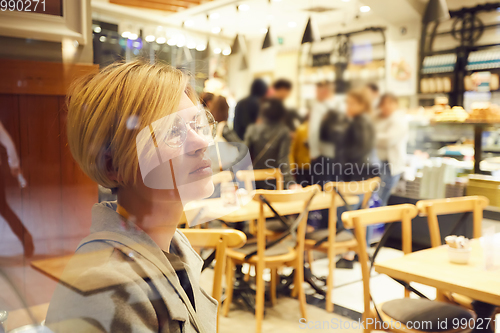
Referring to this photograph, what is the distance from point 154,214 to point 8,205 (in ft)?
1.33

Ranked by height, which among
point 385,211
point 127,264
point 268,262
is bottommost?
point 268,262

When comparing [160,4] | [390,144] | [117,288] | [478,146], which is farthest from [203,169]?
[390,144]

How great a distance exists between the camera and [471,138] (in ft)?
6.26

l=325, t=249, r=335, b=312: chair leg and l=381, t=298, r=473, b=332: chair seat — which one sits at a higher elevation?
l=381, t=298, r=473, b=332: chair seat

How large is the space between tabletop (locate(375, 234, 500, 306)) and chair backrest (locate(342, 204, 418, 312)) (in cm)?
18

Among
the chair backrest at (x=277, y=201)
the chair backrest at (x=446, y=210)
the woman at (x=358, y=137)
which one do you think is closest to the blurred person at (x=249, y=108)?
the chair backrest at (x=277, y=201)

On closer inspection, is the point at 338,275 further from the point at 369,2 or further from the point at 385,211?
the point at 369,2

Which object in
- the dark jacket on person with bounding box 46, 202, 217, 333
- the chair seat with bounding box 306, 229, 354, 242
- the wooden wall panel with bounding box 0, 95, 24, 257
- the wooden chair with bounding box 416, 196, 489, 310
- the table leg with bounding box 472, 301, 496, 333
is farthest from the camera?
the chair seat with bounding box 306, 229, 354, 242

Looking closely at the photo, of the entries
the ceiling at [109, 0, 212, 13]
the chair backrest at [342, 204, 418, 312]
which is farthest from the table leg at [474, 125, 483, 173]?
the ceiling at [109, 0, 212, 13]

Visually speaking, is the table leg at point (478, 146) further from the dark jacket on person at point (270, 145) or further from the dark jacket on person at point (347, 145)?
the dark jacket on person at point (270, 145)

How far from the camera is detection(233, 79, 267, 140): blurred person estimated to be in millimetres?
1466

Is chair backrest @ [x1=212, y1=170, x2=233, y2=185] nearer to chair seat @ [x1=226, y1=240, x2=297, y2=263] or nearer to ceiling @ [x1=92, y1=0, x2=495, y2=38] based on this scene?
ceiling @ [x1=92, y1=0, x2=495, y2=38]

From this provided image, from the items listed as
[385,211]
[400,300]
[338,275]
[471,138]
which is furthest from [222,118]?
[338,275]

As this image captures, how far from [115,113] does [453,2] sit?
7.04 feet
